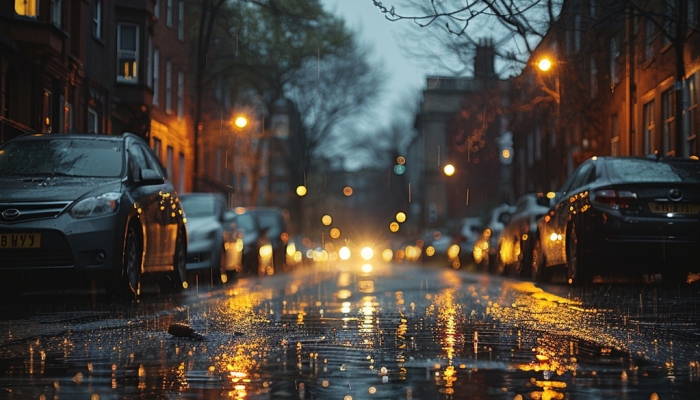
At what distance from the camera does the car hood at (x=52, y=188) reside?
11875 millimetres

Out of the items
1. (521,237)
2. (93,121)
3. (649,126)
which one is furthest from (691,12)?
(93,121)

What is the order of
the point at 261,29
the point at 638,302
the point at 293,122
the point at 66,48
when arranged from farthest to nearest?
the point at 293,122 < the point at 261,29 < the point at 66,48 < the point at 638,302

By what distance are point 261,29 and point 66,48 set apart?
2704 cm

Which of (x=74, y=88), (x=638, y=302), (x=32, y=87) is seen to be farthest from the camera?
(x=74, y=88)

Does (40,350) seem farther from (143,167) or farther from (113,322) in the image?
(143,167)

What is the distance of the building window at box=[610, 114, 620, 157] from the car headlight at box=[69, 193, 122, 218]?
27.4 meters

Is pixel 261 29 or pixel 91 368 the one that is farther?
pixel 261 29

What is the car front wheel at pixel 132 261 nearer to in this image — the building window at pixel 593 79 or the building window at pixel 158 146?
the building window at pixel 593 79

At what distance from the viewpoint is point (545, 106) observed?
3766 centimetres

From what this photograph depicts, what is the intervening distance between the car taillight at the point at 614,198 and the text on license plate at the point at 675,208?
0.25 meters

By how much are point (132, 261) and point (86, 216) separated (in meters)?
1.03

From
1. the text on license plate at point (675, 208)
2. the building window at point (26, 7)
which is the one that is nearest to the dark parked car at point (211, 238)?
the building window at point (26, 7)

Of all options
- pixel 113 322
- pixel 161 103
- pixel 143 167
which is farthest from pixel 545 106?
pixel 113 322

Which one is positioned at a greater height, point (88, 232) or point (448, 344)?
point (88, 232)
